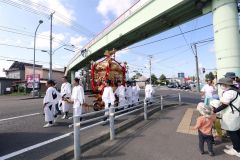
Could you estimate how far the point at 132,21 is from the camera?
49.5 feet

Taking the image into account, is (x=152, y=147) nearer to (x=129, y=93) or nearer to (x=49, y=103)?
(x=49, y=103)

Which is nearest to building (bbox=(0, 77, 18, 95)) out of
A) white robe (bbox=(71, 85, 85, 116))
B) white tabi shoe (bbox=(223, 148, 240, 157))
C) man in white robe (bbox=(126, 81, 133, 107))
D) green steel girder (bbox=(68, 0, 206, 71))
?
green steel girder (bbox=(68, 0, 206, 71))

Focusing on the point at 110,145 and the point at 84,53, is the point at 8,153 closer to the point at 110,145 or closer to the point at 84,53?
the point at 110,145

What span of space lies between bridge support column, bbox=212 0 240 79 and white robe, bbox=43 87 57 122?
635cm

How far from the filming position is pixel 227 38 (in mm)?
8070

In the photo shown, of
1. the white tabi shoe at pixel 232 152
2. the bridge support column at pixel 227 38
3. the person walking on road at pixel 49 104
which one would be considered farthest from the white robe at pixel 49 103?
the bridge support column at pixel 227 38

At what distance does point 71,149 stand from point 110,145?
1.18 m

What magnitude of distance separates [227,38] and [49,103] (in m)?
7.03

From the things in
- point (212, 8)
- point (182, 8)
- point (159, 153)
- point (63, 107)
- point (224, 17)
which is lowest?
point (159, 153)

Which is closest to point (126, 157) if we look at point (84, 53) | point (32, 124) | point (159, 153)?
point (159, 153)

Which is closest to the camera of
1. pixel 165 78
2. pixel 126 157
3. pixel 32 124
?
pixel 126 157

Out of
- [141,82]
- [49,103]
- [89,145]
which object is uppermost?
[141,82]

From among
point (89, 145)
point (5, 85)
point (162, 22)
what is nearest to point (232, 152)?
point (89, 145)

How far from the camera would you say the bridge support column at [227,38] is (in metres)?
7.87
